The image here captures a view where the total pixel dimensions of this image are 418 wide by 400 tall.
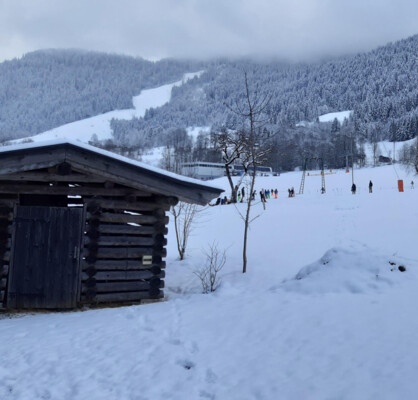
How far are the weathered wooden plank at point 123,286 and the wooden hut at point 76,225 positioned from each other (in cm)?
2

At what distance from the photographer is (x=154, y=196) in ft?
29.3

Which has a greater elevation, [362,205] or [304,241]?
[362,205]

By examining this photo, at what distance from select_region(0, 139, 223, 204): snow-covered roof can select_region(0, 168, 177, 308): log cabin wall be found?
0.97ft

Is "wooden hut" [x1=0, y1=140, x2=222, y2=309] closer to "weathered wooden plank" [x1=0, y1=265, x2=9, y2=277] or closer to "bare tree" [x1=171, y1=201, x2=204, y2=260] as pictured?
"weathered wooden plank" [x1=0, y1=265, x2=9, y2=277]

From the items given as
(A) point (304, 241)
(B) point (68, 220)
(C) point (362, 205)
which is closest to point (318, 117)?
(C) point (362, 205)

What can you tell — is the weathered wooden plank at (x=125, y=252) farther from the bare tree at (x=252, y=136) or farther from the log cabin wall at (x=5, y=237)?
the bare tree at (x=252, y=136)

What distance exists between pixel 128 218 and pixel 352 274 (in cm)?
483

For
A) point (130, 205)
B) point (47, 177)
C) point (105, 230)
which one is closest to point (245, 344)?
point (105, 230)

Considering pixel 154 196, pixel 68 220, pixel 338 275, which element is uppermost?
pixel 154 196

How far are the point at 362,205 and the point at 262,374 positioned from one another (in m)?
25.6

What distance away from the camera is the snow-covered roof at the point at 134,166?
24.6ft

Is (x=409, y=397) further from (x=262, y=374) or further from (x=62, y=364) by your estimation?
(x=62, y=364)

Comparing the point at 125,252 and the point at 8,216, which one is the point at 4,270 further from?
the point at 125,252

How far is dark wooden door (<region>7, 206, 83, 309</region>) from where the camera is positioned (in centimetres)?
786
